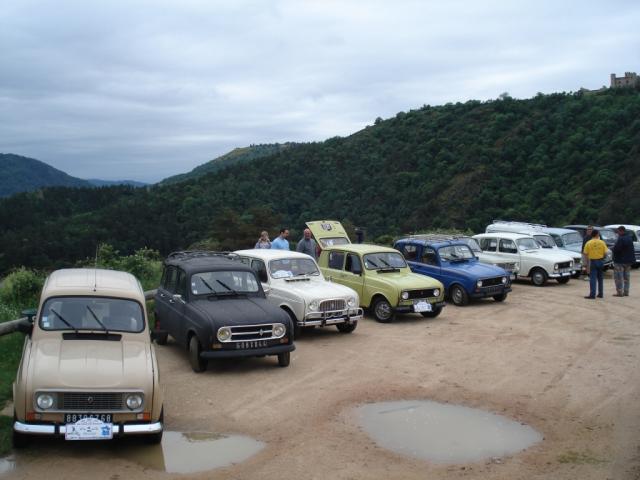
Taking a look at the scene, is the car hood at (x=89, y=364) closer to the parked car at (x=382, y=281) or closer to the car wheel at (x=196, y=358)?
the car wheel at (x=196, y=358)

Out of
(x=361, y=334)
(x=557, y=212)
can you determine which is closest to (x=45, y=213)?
(x=557, y=212)

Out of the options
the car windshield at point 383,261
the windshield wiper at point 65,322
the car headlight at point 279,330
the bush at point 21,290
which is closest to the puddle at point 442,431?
Answer: the car headlight at point 279,330

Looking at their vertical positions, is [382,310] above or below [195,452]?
above

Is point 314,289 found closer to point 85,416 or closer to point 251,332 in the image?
point 251,332

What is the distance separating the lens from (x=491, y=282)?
52.0 feet

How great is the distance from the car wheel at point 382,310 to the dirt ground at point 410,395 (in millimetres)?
244

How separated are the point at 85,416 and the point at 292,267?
7.13 metres

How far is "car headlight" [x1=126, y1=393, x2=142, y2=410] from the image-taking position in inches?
251

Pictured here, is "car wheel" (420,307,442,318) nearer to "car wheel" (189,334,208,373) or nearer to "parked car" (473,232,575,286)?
"parked car" (473,232,575,286)

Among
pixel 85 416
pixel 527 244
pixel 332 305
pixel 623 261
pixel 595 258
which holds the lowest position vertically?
pixel 85 416

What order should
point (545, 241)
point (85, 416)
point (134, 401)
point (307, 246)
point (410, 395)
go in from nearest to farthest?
point (85, 416)
point (134, 401)
point (410, 395)
point (307, 246)
point (545, 241)

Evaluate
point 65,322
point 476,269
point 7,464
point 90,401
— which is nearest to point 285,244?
point 476,269

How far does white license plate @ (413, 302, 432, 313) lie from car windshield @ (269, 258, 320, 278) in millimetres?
2305

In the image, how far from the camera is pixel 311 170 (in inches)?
2613
